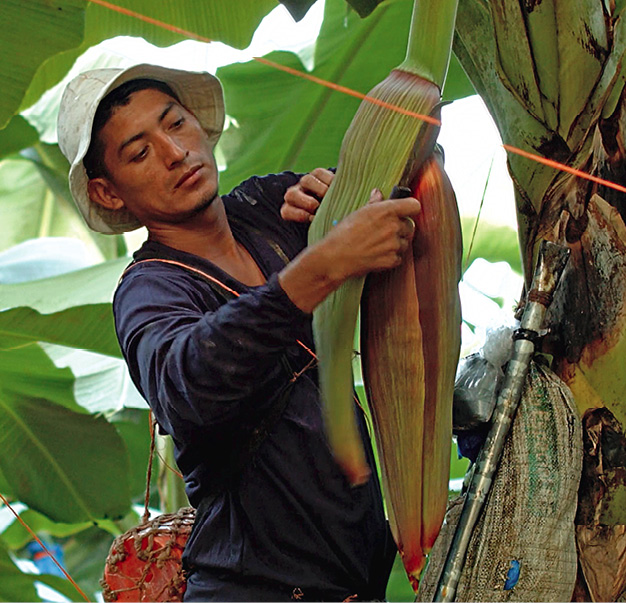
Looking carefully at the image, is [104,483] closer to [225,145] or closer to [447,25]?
[225,145]

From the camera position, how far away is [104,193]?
799mm

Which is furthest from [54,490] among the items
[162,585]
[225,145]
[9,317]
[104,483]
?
[162,585]

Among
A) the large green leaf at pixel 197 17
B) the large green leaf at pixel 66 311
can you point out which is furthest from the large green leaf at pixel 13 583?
the large green leaf at pixel 197 17

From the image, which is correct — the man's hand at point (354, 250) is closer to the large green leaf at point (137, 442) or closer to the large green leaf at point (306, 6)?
the large green leaf at point (306, 6)

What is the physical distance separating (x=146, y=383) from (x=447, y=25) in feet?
1.03

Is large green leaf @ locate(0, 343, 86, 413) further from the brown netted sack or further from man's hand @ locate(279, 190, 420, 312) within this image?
man's hand @ locate(279, 190, 420, 312)

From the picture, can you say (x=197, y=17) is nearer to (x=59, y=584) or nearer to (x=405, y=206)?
(x=405, y=206)

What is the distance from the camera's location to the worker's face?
2.43ft

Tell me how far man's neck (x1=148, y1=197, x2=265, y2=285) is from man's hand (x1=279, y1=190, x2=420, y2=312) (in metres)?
0.22

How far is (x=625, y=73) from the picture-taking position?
0.66 meters

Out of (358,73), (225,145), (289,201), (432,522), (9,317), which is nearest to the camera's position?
(432,522)

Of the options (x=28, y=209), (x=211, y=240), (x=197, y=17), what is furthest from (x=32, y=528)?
(x=211, y=240)

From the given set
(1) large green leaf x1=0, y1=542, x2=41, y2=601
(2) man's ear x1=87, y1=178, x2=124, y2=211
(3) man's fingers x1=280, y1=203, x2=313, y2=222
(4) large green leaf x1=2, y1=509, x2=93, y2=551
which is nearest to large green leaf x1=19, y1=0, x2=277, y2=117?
(2) man's ear x1=87, y1=178, x2=124, y2=211

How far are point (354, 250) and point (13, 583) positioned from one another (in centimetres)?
143
